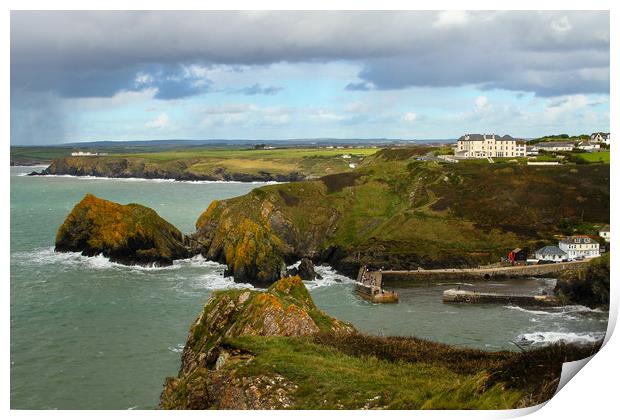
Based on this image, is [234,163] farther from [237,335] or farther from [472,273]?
[237,335]

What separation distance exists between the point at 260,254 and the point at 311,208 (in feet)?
Result: 35.8

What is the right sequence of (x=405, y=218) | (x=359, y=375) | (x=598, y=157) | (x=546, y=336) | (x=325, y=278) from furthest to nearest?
(x=405, y=218) → (x=598, y=157) → (x=325, y=278) → (x=546, y=336) → (x=359, y=375)

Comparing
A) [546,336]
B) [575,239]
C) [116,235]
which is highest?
[116,235]

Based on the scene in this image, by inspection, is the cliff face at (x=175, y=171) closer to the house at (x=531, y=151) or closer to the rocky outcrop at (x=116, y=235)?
the rocky outcrop at (x=116, y=235)

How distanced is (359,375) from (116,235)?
26.5m

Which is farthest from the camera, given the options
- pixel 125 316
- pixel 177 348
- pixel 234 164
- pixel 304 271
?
pixel 234 164

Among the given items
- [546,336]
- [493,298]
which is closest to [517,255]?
[493,298]

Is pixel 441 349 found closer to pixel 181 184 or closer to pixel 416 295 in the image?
pixel 416 295

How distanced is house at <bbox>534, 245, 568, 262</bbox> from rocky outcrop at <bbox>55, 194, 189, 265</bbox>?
1926cm

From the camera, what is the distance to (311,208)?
40500 mm

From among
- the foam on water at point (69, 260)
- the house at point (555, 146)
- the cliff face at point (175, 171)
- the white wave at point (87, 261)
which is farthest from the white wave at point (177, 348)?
the cliff face at point (175, 171)

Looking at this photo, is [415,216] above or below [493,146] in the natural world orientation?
below

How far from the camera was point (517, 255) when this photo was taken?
37188mm

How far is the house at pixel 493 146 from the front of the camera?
164ft
